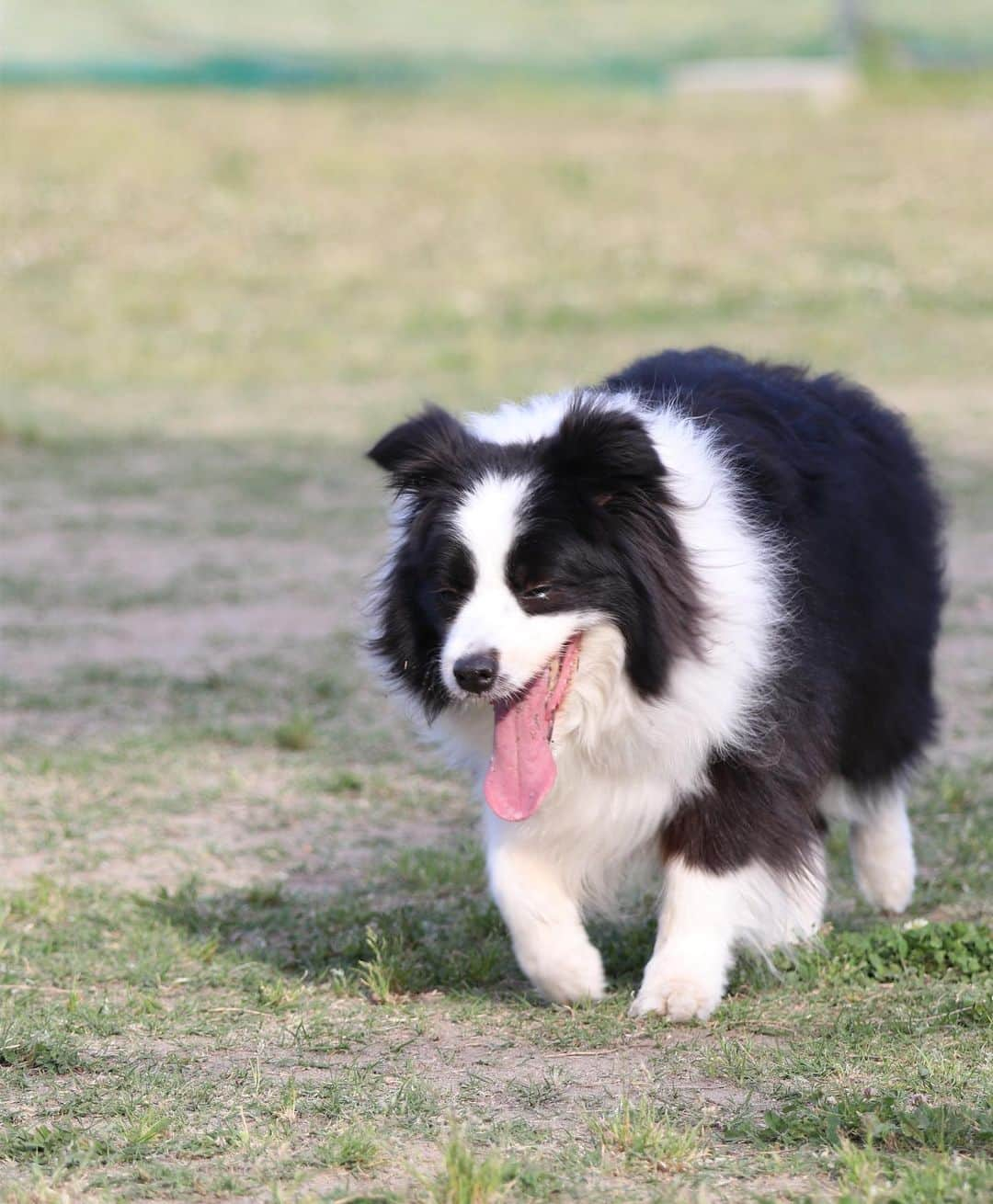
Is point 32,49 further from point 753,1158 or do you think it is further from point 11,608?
point 753,1158

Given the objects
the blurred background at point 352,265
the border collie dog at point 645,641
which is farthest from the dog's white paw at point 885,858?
the blurred background at point 352,265

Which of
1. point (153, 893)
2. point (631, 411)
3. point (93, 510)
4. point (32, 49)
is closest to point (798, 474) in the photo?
point (631, 411)

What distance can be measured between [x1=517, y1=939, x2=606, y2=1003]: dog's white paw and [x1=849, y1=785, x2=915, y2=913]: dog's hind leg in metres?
1.05

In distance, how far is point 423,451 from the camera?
13.9ft

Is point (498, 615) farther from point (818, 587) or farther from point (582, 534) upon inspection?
point (818, 587)

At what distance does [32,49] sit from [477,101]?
18.8ft

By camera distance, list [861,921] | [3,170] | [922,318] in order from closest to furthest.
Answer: [861,921] < [922,318] < [3,170]

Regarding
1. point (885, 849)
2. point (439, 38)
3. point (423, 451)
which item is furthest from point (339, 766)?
point (439, 38)

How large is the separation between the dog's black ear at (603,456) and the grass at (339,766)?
1.19m

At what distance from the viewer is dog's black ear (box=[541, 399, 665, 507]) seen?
4.01m

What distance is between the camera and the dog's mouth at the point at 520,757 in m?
4.20

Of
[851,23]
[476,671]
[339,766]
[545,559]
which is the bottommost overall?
[339,766]

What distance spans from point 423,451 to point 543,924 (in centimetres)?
114

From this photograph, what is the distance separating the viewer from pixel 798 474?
4.59 meters
